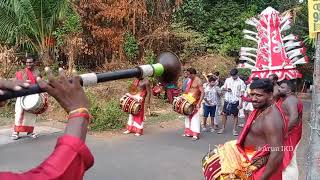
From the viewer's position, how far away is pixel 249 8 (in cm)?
1875

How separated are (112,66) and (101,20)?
1.44m

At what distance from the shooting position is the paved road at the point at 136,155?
700cm

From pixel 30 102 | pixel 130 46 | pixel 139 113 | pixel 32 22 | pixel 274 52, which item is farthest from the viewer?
pixel 130 46

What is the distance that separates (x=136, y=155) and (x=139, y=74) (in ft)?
20.7

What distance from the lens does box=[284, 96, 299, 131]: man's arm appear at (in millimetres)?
5449

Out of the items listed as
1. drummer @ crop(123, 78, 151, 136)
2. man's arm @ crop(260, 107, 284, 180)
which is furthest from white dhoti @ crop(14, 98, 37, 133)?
man's arm @ crop(260, 107, 284, 180)

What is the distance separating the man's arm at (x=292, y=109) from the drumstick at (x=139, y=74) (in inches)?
144

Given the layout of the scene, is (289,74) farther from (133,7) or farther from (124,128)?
(133,7)

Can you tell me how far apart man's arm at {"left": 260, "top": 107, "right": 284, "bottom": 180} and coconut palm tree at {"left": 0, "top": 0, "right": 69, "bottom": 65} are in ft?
33.5

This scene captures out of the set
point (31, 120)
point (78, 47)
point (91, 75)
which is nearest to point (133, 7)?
point (78, 47)

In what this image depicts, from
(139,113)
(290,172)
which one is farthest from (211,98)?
(290,172)

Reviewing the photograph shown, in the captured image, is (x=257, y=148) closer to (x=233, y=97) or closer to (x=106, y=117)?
(x=233, y=97)

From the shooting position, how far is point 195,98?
9.59m

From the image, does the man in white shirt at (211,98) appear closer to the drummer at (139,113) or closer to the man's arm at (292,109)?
the drummer at (139,113)
